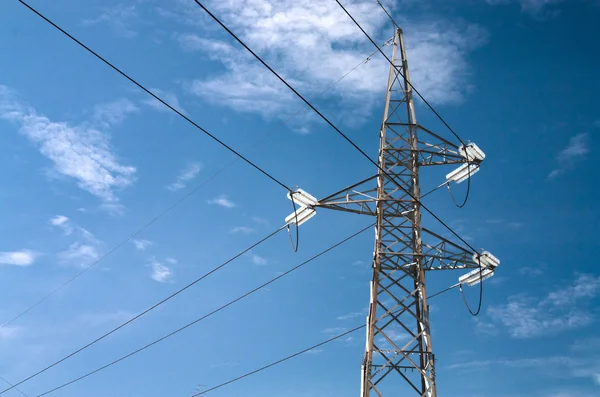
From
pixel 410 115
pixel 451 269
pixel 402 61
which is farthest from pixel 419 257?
pixel 402 61

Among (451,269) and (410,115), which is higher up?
(410,115)

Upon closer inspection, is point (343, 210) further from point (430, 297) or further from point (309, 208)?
point (430, 297)

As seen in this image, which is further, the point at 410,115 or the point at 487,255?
the point at 410,115

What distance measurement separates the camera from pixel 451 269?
2200cm

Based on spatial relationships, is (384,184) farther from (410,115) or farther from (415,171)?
(410,115)

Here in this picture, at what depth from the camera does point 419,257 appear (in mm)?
21250

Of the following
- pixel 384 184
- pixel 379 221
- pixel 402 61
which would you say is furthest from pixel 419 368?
pixel 402 61

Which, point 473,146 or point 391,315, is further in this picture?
point 473,146

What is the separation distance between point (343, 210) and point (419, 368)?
20.1 ft

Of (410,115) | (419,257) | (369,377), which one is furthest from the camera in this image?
(410,115)

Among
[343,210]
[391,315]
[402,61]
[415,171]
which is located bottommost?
[391,315]

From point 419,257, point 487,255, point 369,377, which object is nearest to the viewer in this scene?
point 369,377

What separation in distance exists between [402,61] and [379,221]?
26.7ft

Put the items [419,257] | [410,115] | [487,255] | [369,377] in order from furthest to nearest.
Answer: [410,115] → [487,255] → [419,257] → [369,377]
